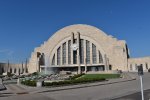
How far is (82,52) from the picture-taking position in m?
89.8

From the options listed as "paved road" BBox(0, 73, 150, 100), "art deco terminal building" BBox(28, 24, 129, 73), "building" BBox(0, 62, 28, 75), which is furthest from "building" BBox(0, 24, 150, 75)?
"paved road" BBox(0, 73, 150, 100)

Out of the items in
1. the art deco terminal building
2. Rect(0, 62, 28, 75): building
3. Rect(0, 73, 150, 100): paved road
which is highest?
the art deco terminal building

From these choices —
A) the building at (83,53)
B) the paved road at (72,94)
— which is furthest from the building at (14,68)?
the paved road at (72,94)

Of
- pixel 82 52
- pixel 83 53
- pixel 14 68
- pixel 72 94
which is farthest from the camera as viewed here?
pixel 14 68

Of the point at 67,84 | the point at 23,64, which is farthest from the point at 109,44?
the point at 67,84

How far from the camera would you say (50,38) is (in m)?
100

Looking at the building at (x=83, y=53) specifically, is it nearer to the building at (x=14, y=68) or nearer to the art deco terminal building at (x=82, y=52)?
the art deco terminal building at (x=82, y=52)

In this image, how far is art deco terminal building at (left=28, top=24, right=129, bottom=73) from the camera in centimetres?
8356

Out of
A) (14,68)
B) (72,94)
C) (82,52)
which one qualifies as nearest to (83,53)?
(82,52)

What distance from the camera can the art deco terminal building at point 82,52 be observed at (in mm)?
83562

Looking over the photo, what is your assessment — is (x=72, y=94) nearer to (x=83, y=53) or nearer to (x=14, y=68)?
(x=83, y=53)

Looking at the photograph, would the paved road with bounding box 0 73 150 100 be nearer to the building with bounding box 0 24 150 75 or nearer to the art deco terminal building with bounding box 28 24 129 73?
the building with bounding box 0 24 150 75

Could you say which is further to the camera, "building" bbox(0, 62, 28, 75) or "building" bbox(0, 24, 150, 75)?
"building" bbox(0, 62, 28, 75)

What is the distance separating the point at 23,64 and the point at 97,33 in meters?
44.9
